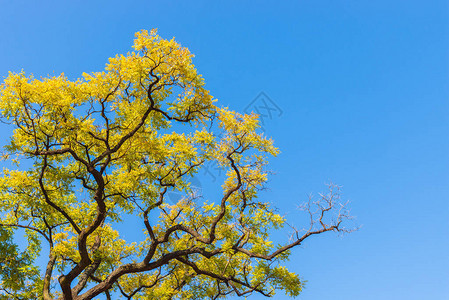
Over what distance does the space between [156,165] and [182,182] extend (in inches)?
41.1

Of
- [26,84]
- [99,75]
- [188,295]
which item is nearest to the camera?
[26,84]

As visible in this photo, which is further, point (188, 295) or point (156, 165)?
point (188, 295)

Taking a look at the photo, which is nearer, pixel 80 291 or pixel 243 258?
pixel 80 291

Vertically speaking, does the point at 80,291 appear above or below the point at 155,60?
below

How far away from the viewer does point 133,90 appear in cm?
1226

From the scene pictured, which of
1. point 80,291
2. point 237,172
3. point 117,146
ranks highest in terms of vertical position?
point 117,146

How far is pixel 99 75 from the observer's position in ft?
39.0

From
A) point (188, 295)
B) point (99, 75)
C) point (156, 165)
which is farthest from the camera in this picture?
point (188, 295)

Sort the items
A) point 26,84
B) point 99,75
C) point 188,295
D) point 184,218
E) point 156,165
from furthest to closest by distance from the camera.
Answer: point 188,295
point 184,218
point 156,165
point 99,75
point 26,84

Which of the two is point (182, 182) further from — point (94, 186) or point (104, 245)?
point (104, 245)

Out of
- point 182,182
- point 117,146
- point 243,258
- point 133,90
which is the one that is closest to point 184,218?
point 182,182

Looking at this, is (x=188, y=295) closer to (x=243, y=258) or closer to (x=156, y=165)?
(x=243, y=258)

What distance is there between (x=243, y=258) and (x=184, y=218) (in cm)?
262

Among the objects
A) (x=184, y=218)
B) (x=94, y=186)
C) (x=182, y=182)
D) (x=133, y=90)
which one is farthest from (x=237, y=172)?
(x=94, y=186)
